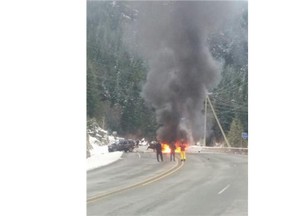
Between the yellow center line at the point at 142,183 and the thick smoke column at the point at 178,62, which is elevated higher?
the thick smoke column at the point at 178,62

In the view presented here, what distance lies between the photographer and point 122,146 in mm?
7371

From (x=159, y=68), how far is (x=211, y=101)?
875mm

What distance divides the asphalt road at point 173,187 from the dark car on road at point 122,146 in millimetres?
120

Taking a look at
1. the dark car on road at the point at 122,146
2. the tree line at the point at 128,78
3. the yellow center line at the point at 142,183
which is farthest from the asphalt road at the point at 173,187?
the tree line at the point at 128,78

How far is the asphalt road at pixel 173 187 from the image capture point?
7.07 metres

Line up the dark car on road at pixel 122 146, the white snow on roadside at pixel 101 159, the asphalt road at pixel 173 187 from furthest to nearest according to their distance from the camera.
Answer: the dark car on road at pixel 122 146
the white snow on roadside at pixel 101 159
the asphalt road at pixel 173 187

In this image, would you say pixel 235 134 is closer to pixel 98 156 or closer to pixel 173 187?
pixel 173 187

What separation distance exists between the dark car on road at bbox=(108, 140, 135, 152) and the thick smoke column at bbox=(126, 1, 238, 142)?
16.7 inches

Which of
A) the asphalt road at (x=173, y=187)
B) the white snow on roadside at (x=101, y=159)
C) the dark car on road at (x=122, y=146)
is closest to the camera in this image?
the asphalt road at (x=173, y=187)

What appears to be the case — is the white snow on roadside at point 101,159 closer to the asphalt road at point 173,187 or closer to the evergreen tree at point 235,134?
the asphalt road at point 173,187

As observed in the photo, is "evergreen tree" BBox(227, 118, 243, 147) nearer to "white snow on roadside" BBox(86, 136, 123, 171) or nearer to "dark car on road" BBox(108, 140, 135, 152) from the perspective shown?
"dark car on road" BBox(108, 140, 135, 152)

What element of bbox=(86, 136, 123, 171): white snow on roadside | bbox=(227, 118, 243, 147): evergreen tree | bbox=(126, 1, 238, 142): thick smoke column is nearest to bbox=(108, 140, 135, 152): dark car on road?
bbox=(86, 136, 123, 171): white snow on roadside
